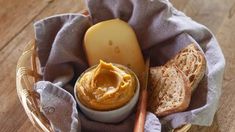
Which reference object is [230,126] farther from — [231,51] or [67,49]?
[67,49]

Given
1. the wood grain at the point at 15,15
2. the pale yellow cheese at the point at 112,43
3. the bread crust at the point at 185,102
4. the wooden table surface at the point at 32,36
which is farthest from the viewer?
the wood grain at the point at 15,15

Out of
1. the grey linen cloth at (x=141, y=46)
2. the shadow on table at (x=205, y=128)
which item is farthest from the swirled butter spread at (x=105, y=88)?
the shadow on table at (x=205, y=128)

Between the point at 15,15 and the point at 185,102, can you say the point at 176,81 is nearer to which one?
the point at 185,102

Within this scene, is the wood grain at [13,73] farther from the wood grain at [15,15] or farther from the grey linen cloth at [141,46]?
the grey linen cloth at [141,46]

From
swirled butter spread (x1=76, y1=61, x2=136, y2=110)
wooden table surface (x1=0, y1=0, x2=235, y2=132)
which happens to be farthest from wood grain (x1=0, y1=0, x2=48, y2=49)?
swirled butter spread (x1=76, y1=61, x2=136, y2=110)

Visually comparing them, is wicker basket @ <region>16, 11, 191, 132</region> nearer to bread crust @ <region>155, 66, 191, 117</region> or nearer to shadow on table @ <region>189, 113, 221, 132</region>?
bread crust @ <region>155, 66, 191, 117</region>

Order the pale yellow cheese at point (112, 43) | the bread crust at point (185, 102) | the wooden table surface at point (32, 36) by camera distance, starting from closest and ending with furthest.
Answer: the bread crust at point (185, 102) < the pale yellow cheese at point (112, 43) < the wooden table surface at point (32, 36)
